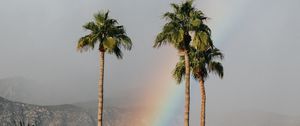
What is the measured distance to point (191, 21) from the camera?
38719mm

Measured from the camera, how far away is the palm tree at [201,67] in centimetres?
4516

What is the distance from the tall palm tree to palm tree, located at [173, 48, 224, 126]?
19.4ft

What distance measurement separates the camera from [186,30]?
127ft

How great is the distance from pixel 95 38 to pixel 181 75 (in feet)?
31.6

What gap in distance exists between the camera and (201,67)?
45562mm

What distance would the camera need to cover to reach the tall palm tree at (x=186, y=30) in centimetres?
3822

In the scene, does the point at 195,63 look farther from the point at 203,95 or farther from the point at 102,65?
the point at 102,65

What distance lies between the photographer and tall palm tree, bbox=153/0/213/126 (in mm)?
38219

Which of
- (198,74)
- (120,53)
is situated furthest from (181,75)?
(120,53)

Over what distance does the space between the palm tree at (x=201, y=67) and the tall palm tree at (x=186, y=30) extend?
19.4 feet

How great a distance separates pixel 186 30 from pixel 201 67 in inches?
307

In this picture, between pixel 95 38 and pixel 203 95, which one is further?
pixel 203 95

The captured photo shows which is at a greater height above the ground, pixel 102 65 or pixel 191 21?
pixel 191 21

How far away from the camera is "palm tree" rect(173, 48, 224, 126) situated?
4516 cm
